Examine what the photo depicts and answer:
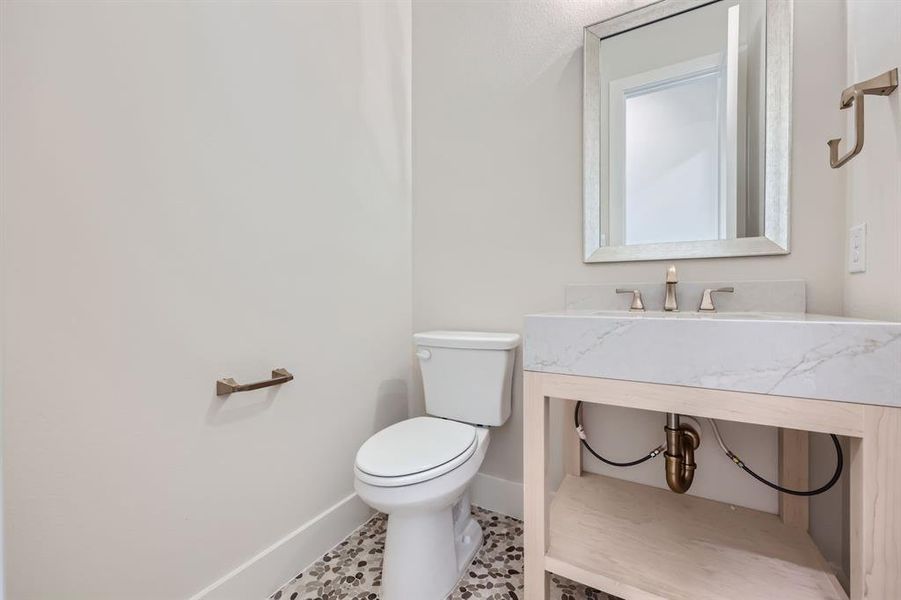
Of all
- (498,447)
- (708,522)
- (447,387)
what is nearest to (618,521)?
(708,522)

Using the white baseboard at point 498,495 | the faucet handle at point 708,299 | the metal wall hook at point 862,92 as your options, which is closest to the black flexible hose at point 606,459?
the white baseboard at point 498,495

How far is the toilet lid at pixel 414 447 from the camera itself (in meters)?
0.99

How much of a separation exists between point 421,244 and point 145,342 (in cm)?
109

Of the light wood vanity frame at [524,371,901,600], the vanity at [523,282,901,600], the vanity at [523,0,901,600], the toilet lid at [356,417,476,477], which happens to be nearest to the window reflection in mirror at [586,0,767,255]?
the vanity at [523,0,901,600]

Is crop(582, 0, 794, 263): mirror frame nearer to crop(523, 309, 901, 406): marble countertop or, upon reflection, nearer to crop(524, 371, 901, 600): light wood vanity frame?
crop(523, 309, 901, 406): marble countertop

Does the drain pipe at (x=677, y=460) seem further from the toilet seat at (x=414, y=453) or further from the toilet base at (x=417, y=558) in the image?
the toilet base at (x=417, y=558)

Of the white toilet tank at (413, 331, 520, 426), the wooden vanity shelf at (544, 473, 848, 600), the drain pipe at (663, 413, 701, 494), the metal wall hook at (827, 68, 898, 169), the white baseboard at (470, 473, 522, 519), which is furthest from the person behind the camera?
the white baseboard at (470, 473, 522, 519)

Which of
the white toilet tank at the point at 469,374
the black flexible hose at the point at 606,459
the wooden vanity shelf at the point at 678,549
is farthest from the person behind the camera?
the white toilet tank at the point at 469,374

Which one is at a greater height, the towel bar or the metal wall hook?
the metal wall hook

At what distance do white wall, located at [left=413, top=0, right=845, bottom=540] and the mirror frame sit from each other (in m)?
0.03

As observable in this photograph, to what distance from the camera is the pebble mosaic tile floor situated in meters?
1.11

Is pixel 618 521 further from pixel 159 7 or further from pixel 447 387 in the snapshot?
pixel 159 7

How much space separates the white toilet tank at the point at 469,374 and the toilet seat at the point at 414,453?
99 mm

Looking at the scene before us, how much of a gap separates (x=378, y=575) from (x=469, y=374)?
72 centimetres
